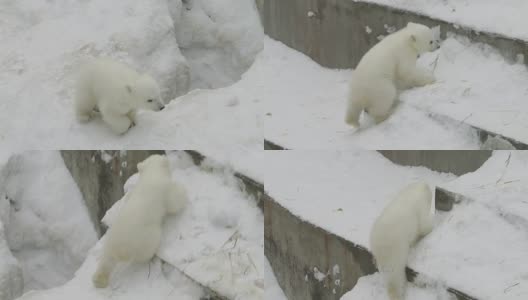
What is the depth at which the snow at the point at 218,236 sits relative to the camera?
4531 millimetres

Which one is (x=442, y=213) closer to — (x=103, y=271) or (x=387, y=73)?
(x=387, y=73)

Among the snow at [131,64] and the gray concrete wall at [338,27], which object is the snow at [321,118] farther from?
the snow at [131,64]

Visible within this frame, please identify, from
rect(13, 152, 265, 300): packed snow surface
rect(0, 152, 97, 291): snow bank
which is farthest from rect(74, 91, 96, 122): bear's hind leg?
rect(13, 152, 265, 300): packed snow surface

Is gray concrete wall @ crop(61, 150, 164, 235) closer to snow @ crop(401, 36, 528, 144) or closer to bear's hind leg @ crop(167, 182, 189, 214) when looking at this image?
bear's hind leg @ crop(167, 182, 189, 214)

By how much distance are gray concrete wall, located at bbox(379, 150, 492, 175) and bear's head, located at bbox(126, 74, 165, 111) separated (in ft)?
4.91

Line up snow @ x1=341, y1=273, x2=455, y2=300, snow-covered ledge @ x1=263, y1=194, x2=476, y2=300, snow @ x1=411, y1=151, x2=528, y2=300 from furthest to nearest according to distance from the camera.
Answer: snow-covered ledge @ x1=263, y1=194, x2=476, y2=300
snow @ x1=341, y1=273, x2=455, y2=300
snow @ x1=411, y1=151, x2=528, y2=300

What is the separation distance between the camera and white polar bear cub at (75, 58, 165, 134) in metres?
5.36

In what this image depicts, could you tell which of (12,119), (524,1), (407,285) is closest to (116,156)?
(12,119)

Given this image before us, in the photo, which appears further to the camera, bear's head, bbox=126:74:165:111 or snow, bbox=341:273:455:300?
bear's head, bbox=126:74:165:111

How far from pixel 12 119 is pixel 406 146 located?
109 inches

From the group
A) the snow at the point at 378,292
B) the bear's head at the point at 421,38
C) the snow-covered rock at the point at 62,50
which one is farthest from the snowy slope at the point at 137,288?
the bear's head at the point at 421,38

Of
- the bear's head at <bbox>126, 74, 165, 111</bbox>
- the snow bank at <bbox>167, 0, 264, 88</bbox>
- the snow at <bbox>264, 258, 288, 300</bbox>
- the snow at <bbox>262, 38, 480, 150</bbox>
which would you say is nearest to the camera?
the snow at <bbox>264, 258, 288, 300</bbox>

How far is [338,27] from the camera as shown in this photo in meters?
6.47

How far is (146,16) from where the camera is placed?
6.81 metres
